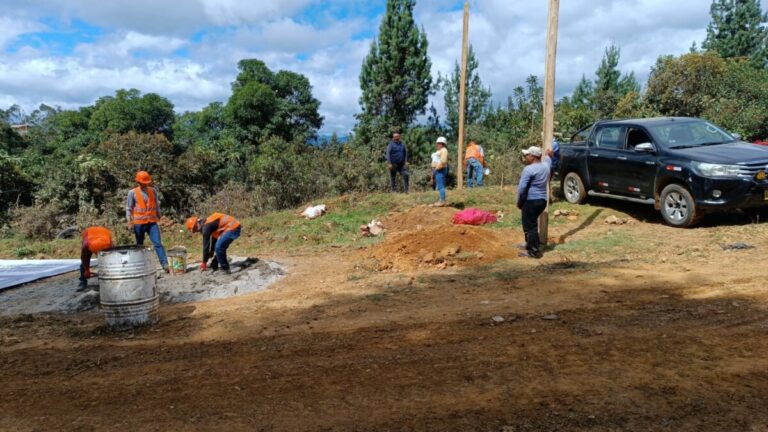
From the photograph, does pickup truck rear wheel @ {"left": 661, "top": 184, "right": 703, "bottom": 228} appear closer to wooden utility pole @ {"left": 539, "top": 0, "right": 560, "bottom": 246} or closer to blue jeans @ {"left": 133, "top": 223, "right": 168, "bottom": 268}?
wooden utility pole @ {"left": 539, "top": 0, "right": 560, "bottom": 246}

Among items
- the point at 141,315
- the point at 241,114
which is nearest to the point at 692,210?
the point at 141,315

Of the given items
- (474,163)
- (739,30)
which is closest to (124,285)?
(474,163)

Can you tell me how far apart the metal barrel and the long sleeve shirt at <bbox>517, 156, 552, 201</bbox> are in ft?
16.9

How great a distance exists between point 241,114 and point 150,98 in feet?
22.5

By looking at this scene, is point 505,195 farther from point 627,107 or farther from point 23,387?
point 627,107

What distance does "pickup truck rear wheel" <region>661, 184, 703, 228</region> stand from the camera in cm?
877

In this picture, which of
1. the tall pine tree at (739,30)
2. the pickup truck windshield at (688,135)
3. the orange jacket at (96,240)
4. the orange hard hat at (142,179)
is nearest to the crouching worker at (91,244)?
the orange jacket at (96,240)

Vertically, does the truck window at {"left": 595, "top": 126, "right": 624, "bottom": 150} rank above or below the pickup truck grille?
above

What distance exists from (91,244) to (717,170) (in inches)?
364

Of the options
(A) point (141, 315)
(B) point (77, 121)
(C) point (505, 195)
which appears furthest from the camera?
(B) point (77, 121)

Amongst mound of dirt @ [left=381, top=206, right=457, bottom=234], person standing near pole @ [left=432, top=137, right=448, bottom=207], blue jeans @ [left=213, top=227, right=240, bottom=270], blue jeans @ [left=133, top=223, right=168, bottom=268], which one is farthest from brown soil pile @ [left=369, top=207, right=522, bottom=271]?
blue jeans @ [left=133, top=223, right=168, bottom=268]

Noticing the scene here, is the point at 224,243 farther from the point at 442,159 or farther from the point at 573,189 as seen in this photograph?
the point at 573,189

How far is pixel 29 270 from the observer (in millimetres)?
9734

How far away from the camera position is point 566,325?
4883mm
